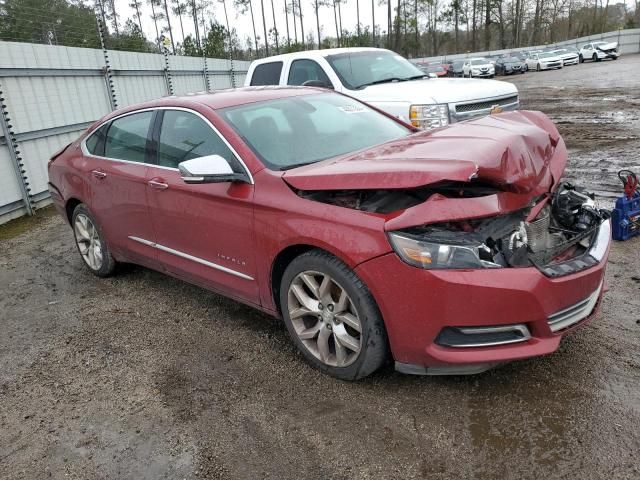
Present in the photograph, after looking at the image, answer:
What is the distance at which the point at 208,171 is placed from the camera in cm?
318

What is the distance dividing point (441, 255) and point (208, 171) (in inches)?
58.0

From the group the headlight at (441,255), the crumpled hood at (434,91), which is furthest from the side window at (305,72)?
the headlight at (441,255)

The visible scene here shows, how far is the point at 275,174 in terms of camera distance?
319 cm

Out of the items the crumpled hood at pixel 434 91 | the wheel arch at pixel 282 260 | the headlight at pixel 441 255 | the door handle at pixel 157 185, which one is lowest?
the wheel arch at pixel 282 260

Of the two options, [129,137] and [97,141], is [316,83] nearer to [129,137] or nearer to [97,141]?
[97,141]

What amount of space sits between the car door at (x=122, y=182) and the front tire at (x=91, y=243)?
0.16 meters

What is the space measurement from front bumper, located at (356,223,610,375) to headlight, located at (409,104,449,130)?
415 centimetres

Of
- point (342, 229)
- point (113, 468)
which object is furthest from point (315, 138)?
point (113, 468)

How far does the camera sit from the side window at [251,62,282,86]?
27.3 ft

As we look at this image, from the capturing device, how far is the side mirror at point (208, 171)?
10.4ft

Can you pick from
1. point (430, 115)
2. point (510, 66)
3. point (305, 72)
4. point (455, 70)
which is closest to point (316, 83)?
point (305, 72)

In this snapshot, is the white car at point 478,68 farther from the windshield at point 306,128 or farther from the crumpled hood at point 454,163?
the crumpled hood at point 454,163

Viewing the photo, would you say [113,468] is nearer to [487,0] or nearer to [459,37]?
[487,0]

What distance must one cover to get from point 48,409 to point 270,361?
132cm
